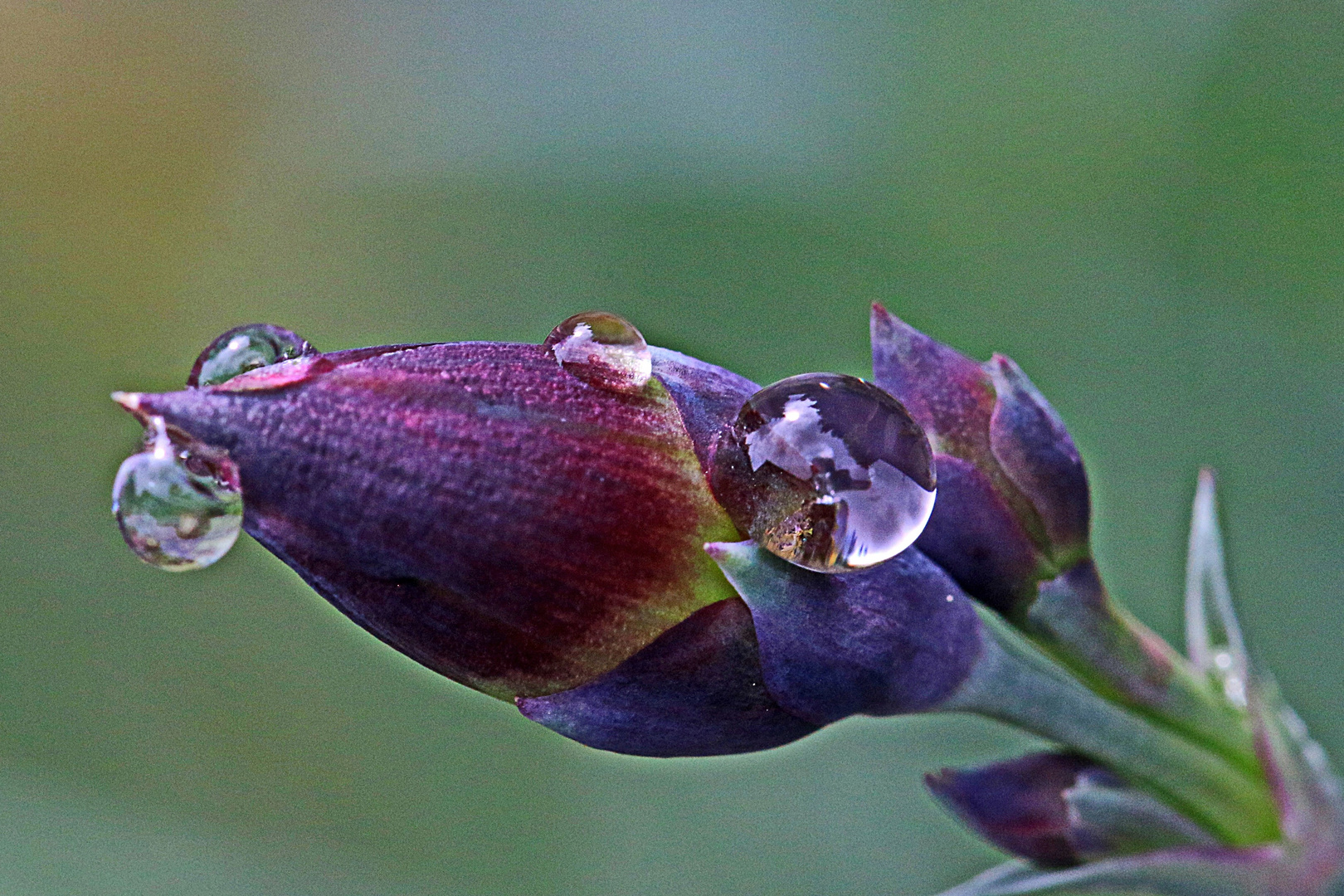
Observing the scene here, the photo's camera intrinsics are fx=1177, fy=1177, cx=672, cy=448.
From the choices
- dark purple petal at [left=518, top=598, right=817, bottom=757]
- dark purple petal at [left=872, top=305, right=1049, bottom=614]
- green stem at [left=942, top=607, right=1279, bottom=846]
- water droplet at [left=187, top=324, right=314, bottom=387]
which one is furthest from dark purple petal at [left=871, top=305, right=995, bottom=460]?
water droplet at [left=187, top=324, right=314, bottom=387]

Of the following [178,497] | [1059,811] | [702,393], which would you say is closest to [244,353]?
[178,497]

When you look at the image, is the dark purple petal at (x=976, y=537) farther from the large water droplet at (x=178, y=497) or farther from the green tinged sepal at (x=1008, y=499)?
the large water droplet at (x=178, y=497)

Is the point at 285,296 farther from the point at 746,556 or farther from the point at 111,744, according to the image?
the point at 746,556

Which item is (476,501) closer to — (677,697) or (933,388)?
(677,697)

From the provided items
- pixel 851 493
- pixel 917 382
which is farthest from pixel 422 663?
pixel 917 382

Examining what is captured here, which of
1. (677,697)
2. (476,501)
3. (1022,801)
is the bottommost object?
(1022,801)

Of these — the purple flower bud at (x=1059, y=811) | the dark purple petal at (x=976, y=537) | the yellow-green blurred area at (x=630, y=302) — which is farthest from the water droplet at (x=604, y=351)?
the yellow-green blurred area at (x=630, y=302)
